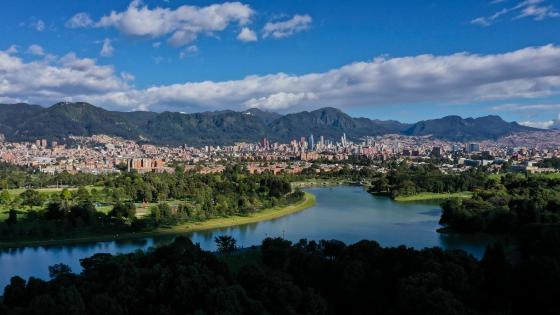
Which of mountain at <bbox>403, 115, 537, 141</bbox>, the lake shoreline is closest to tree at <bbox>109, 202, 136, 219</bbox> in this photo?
the lake shoreline

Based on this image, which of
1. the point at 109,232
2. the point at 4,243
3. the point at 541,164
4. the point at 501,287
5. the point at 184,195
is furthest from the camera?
the point at 541,164

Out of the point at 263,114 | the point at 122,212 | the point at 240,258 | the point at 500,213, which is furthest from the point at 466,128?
the point at 240,258

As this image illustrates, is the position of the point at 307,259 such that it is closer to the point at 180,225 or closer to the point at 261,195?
the point at 180,225

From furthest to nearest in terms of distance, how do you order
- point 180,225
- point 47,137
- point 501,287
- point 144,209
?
point 47,137
point 144,209
point 180,225
point 501,287

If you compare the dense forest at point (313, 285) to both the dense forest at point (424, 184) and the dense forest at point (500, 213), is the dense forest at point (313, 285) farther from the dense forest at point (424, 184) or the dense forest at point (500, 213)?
the dense forest at point (424, 184)

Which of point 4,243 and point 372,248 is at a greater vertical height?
point 372,248

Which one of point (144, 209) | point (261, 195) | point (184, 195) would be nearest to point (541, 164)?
point (261, 195)

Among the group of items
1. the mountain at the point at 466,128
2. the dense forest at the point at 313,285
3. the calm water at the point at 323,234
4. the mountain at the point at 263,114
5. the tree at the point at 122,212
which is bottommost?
the calm water at the point at 323,234

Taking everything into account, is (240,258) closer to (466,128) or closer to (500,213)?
(500,213)

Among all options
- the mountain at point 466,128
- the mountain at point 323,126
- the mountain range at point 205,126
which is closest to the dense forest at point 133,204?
the mountain range at point 205,126
